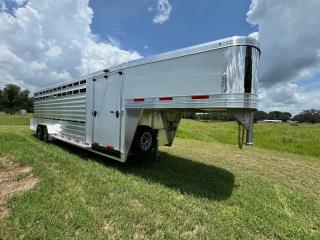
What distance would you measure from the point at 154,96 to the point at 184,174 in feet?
7.02

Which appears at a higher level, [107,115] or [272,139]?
[107,115]

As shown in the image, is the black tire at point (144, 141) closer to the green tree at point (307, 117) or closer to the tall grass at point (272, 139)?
the tall grass at point (272, 139)

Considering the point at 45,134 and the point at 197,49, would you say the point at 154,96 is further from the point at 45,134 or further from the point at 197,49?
the point at 45,134

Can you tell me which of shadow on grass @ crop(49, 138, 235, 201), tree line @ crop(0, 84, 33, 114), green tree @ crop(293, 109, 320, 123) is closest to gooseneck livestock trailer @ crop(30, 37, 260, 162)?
shadow on grass @ crop(49, 138, 235, 201)

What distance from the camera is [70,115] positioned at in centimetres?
854

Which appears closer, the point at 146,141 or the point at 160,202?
the point at 160,202

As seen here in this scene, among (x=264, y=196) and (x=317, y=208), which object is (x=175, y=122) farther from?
(x=317, y=208)

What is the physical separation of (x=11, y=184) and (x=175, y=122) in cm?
439

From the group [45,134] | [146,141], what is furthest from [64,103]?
[146,141]

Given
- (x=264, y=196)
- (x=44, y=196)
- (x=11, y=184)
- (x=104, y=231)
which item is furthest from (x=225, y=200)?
(x=11, y=184)

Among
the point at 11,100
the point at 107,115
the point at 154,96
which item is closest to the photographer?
the point at 154,96

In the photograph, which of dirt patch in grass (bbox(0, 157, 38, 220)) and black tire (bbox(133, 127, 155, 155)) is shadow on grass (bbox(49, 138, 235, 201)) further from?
dirt patch in grass (bbox(0, 157, 38, 220))

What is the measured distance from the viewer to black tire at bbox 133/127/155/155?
20.4 ft

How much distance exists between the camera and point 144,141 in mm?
6352
